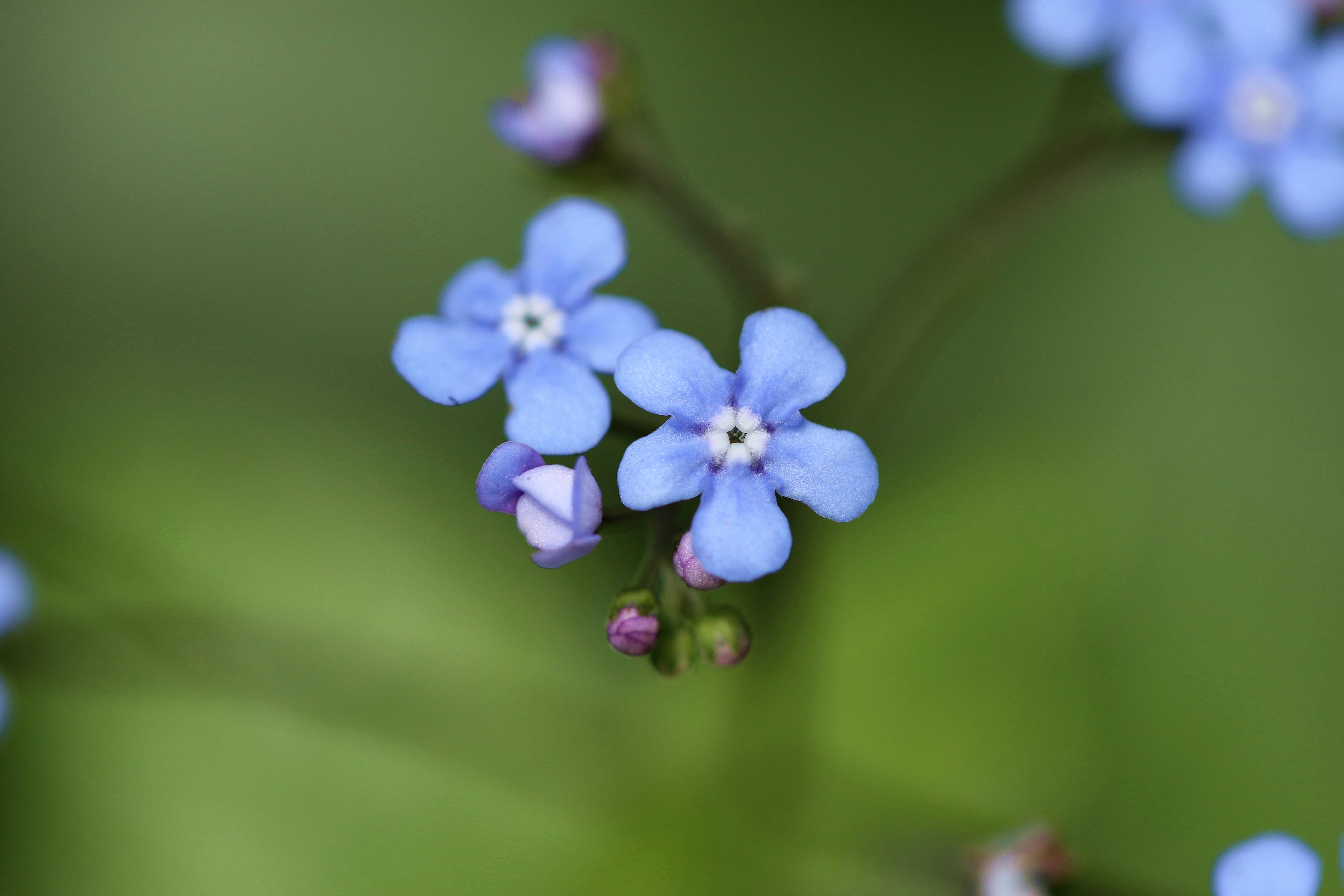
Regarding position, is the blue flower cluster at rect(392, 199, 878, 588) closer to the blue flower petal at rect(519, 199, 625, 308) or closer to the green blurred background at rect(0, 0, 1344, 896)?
the blue flower petal at rect(519, 199, 625, 308)

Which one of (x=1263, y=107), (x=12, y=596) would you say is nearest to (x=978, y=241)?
(x=1263, y=107)

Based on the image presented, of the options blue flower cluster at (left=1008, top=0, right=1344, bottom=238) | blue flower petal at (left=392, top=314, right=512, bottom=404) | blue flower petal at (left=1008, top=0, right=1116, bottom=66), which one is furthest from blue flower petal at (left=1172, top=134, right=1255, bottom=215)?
blue flower petal at (left=392, top=314, right=512, bottom=404)

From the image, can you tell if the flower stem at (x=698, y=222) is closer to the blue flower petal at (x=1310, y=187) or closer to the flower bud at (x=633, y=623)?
the flower bud at (x=633, y=623)

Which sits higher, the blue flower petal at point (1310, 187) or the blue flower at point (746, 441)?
the blue flower petal at point (1310, 187)

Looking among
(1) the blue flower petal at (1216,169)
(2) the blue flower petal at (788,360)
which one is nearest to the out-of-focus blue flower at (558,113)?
(2) the blue flower petal at (788,360)

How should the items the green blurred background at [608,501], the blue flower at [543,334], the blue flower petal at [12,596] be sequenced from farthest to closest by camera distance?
the green blurred background at [608,501]
the blue flower petal at [12,596]
the blue flower at [543,334]

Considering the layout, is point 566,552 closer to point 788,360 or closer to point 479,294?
point 788,360
